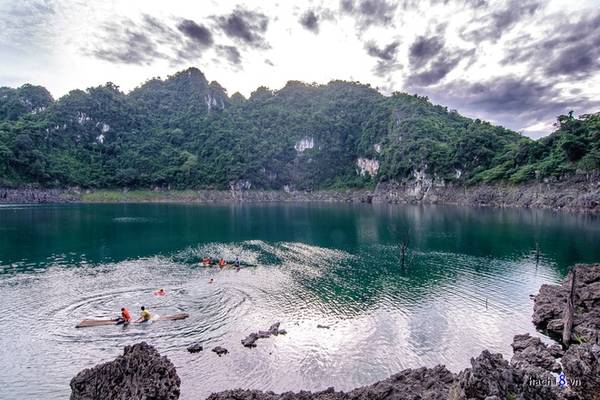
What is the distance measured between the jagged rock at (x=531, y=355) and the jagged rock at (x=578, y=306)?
9.47 feet

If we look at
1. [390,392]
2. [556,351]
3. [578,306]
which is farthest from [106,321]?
[578,306]

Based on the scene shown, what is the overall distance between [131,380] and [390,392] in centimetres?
1171

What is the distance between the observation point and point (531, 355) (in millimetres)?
22469

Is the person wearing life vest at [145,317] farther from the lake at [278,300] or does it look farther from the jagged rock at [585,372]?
the jagged rock at [585,372]

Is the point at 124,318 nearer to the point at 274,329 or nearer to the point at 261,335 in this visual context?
the point at 261,335

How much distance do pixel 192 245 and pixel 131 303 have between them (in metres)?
30.2

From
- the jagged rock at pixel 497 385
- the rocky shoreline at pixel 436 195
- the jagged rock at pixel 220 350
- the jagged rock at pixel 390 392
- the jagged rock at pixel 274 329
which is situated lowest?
the jagged rock at pixel 220 350

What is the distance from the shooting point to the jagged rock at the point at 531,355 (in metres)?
21.1

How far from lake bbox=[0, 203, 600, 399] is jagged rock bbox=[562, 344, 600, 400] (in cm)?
785

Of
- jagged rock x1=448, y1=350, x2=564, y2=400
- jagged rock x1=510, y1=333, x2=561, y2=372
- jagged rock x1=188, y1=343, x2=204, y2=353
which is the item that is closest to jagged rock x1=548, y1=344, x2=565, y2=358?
jagged rock x1=510, y1=333, x2=561, y2=372

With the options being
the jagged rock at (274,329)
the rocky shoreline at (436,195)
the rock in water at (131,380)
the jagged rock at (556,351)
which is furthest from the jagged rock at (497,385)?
the rocky shoreline at (436,195)

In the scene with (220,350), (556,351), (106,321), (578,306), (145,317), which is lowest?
(220,350)

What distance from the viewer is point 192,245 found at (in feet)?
209

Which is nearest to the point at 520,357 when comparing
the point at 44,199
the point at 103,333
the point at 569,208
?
the point at 103,333
